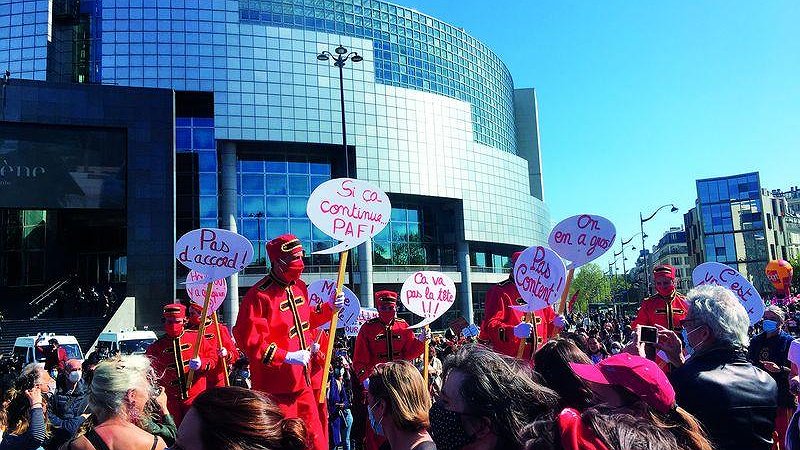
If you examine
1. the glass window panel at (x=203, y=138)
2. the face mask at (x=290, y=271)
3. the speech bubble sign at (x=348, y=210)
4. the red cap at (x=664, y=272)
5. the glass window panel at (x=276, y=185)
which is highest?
the glass window panel at (x=203, y=138)

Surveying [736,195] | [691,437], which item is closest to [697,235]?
[736,195]

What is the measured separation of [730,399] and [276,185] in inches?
1686

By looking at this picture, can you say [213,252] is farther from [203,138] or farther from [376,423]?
[203,138]

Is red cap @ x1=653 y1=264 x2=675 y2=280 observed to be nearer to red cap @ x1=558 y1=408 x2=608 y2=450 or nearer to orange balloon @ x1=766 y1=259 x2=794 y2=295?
red cap @ x1=558 y1=408 x2=608 y2=450

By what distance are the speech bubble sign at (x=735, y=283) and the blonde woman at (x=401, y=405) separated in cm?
634

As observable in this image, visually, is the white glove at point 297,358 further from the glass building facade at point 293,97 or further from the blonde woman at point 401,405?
the glass building facade at point 293,97

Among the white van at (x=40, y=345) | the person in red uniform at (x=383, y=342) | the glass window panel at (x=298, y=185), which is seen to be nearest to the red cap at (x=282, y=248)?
the person in red uniform at (x=383, y=342)

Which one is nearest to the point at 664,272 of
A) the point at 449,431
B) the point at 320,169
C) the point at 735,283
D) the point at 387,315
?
the point at 735,283

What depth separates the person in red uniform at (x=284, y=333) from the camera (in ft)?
17.8

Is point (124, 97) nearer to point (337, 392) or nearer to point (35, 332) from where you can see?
point (35, 332)

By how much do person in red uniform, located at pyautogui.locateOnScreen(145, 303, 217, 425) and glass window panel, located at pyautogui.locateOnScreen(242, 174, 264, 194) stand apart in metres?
37.0

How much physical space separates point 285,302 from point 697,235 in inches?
3482

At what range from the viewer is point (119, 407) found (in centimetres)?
295

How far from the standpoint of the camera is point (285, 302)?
19.5 feet
